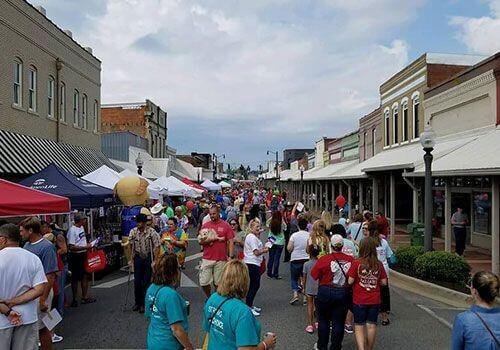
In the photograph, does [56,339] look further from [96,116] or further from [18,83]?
[96,116]

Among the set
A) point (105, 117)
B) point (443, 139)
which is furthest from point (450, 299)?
point (105, 117)

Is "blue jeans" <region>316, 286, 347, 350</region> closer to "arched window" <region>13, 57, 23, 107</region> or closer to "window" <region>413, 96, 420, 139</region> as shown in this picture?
"arched window" <region>13, 57, 23, 107</region>

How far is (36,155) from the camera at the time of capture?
17.6 metres

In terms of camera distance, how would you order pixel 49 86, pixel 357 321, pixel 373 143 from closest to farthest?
1. pixel 357 321
2. pixel 49 86
3. pixel 373 143

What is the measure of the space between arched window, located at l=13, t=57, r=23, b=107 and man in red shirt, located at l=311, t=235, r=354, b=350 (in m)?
14.7

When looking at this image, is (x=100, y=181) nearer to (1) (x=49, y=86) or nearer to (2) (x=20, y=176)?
(2) (x=20, y=176)

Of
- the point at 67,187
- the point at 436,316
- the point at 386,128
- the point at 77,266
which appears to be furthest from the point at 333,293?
the point at 386,128

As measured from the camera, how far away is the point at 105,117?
4394 cm

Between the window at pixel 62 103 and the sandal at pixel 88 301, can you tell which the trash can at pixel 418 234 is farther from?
the window at pixel 62 103

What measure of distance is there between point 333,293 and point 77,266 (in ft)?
19.2

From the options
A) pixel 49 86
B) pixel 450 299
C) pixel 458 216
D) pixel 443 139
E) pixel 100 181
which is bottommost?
pixel 450 299

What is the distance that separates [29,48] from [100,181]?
22.4 ft

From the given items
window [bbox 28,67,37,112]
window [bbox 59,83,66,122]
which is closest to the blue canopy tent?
window [bbox 28,67,37,112]

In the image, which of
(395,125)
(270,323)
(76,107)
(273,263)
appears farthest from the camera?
(395,125)
